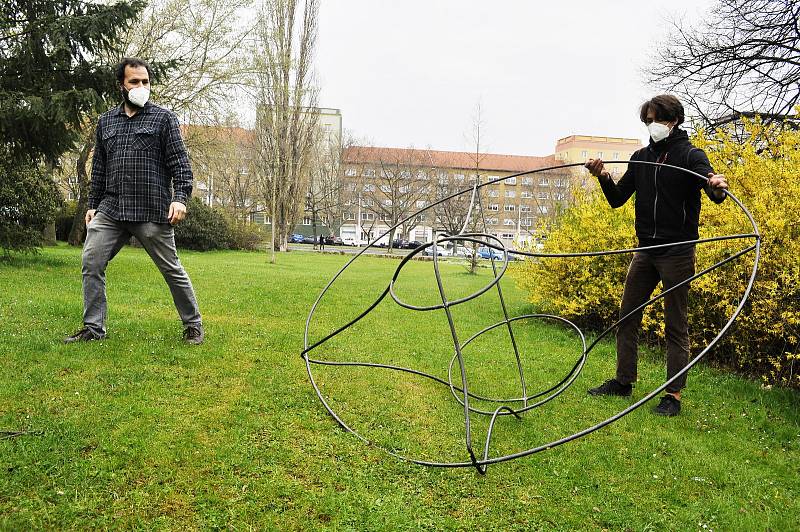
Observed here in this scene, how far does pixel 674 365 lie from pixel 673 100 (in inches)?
68.3

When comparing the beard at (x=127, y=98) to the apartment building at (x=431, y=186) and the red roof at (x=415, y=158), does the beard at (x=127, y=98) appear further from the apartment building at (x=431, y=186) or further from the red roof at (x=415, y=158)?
the red roof at (x=415, y=158)

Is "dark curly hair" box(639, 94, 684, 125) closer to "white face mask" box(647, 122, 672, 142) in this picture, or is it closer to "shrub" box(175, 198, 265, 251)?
"white face mask" box(647, 122, 672, 142)

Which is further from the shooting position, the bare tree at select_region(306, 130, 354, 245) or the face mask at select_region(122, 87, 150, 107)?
the bare tree at select_region(306, 130, 354, 245)

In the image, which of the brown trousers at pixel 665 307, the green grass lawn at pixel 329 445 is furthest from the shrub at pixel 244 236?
the brown trousers at pixel 665 307

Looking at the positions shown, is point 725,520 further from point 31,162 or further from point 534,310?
point 31,162

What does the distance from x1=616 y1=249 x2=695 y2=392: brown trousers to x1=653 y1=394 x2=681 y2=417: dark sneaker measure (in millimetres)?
65

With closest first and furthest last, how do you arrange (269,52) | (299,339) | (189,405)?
(189,405) → (299,339) → (269,52)

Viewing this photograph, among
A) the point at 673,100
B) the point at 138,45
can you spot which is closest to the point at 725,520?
the point at 673,100

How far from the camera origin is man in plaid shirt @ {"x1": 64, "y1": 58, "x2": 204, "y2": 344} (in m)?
3.82

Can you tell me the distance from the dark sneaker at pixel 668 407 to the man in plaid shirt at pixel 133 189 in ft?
11.4

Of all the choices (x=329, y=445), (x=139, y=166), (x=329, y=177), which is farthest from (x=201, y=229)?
(x=329, y=177)

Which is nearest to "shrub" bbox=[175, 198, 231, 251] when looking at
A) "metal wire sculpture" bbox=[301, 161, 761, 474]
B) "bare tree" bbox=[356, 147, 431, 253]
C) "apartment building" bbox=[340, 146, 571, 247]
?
"apartment building" bbox=[340, 146, 571, 247]

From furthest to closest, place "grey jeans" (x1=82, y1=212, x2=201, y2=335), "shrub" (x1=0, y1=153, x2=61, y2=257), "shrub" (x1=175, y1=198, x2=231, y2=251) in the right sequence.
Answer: "shrub" (x1=175, y1=198, x2=231, y2=251), "shrub" (x1=0, y1=153, x2=61, y2=257), "grey jeans" (x1=82, y1=212, x2=201, y2=335)

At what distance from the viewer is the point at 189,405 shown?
9.70 ft
